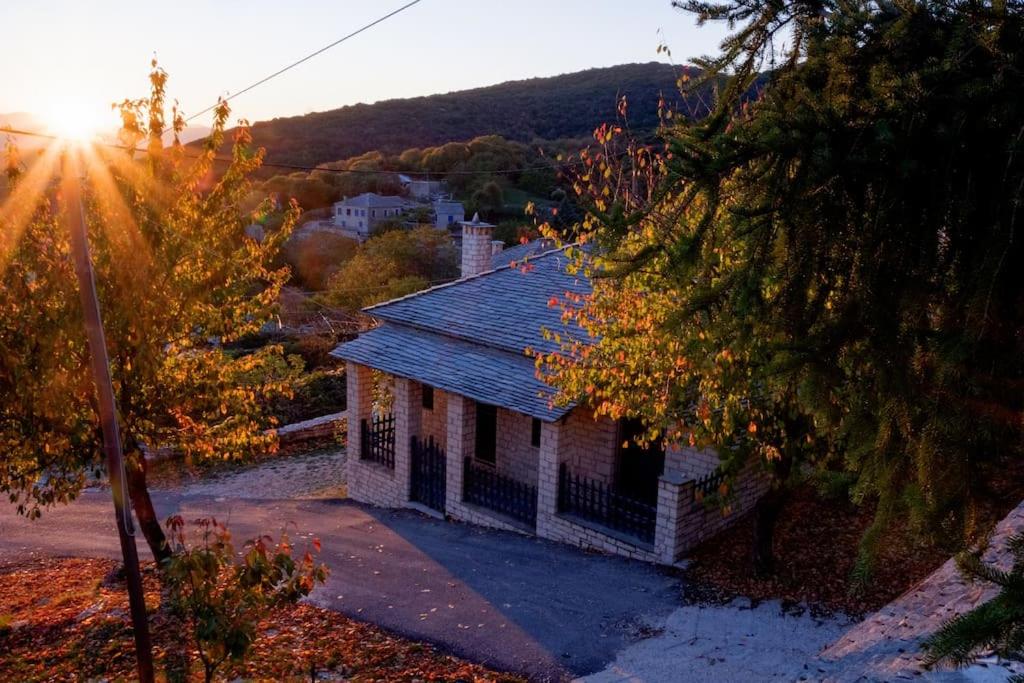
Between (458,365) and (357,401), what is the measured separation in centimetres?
331

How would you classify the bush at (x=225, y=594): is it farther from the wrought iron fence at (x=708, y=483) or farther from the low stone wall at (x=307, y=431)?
the low stone wall at (x=307, y=431)

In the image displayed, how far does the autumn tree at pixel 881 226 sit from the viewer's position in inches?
145

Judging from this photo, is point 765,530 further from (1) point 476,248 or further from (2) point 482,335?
(1) point 476,248

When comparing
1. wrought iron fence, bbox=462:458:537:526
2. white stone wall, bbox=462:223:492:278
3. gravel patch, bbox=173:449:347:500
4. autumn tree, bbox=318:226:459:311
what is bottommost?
gravel patch, bbox=173:449:347:500

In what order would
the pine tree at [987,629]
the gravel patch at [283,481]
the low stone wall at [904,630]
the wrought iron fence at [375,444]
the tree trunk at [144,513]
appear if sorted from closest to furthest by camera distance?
1. the pine tree at [987,629]
2. the low stone wall at [904,630]
3. the tree trunk at [144,513]
4. the wrought iron fence at [375,444]
5. the gravel patch at [283,481]

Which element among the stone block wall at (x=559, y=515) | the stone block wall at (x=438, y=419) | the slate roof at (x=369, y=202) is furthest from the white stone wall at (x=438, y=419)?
the slate roof at (x=369, y=202)

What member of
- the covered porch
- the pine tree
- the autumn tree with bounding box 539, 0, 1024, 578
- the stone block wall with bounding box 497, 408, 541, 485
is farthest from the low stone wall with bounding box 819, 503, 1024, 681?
the stone block wall with bounding box 497, 408, 541, 485

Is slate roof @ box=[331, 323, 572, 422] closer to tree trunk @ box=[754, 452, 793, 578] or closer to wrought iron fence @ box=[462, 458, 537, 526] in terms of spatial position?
wrought iron fence @ box=[462, 458, 537, 526]

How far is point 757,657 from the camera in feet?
31.3

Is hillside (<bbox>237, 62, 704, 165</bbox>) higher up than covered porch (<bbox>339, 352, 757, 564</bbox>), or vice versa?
hillside (<bbox>237, 62, 704, 165</bbox>)

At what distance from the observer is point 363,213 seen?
60375 millimetres

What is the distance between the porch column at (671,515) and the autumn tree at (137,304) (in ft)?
19.9

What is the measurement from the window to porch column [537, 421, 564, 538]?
2.82 meters

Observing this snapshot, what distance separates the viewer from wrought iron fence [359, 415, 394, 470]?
1816 centimetres
